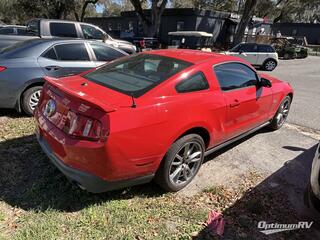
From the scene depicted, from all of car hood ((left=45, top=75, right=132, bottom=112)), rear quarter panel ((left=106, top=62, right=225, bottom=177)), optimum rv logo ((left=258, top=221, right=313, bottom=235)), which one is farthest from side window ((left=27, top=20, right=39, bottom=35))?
optimum rv logo ((left=258, top=221, right=313, bottom=235))

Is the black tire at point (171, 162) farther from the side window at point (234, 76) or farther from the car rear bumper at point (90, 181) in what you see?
the side window at point (234, 76)

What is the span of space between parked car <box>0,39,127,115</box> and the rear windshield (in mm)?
1968

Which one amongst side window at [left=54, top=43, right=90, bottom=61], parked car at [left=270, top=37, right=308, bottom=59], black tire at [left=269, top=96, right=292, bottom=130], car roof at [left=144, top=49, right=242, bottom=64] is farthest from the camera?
parked car at [left=270, top=37, right=308, bottom=59]

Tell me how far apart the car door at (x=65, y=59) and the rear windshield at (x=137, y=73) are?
1984 mm

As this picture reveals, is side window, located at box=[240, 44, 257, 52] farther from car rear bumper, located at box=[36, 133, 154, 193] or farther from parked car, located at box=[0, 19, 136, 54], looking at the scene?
car rear bumper, located at box=[36, 133, 154, 193]

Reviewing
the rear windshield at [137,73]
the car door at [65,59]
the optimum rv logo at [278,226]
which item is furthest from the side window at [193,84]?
the car door at [65,59]

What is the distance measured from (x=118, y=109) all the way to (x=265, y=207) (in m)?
2.02

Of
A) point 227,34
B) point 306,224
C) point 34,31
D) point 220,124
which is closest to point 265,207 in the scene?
point 306,224

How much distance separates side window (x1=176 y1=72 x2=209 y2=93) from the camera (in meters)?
3.33

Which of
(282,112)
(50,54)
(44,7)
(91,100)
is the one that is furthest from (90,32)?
(44,7)

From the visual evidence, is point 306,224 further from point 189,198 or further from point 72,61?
point 72,61

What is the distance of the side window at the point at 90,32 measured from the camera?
10820 millimetres

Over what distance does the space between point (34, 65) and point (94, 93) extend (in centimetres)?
283

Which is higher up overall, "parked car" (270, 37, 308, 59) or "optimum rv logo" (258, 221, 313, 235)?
"parked car" (270, 37, 308, 59)
